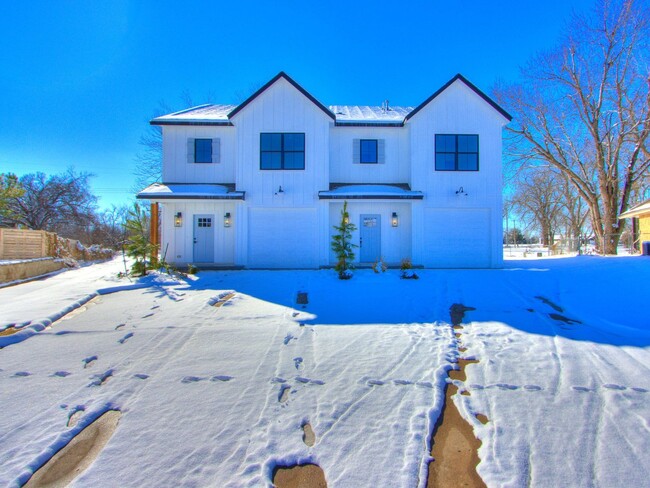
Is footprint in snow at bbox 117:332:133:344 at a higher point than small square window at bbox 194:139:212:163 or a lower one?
lower

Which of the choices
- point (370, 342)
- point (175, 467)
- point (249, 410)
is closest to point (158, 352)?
point (249, 410)

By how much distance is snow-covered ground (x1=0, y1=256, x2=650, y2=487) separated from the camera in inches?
109

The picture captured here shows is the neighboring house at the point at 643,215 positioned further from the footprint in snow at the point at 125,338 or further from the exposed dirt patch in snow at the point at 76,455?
the exposed dirt patch in snow at the point at 76,455

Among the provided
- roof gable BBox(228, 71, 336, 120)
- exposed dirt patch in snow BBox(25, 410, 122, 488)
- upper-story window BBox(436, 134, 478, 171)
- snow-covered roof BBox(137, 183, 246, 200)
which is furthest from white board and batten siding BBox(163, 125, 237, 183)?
exposed dirt patch in snow BBox(25, 410, 122, 488)

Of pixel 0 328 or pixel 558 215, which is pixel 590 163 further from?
pixel 0 328

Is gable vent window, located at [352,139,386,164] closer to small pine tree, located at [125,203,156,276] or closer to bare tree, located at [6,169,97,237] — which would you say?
small pine tree, located at [125,203,156,276]

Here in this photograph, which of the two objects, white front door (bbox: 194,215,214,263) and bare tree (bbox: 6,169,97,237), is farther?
bare tree (bbox: 6,169,97,237)

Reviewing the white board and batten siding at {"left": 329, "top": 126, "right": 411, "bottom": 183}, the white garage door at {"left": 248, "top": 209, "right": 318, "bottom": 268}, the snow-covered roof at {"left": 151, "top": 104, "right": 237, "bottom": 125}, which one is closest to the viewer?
the white garage door at {"left": 248, "top": 209, "right": 318, "bottom": 268}

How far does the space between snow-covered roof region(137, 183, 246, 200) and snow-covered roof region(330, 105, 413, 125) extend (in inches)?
201

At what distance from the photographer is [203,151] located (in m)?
13.9

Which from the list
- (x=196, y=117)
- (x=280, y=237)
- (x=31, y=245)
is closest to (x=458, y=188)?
(x=280, y=237)

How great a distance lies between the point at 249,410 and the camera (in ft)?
11.6

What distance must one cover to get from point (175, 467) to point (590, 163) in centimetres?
2631

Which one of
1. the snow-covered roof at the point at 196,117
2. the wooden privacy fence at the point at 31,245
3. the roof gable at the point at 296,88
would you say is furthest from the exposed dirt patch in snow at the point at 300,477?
the wooden privacy fence at the point at 31,245
